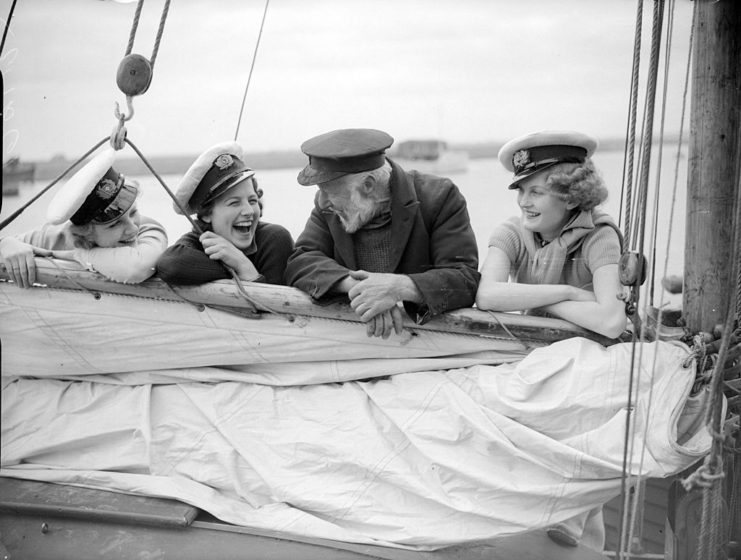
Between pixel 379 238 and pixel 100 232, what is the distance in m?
0.84

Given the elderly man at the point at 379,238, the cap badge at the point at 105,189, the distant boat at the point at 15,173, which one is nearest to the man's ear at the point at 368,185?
the elderly man at the point at 379,238

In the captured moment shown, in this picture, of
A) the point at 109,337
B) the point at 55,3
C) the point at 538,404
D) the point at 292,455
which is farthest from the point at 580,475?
the point at 55,3

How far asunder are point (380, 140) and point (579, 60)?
122 centimetres

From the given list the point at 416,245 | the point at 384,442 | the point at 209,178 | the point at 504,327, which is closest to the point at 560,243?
the point at 504,327

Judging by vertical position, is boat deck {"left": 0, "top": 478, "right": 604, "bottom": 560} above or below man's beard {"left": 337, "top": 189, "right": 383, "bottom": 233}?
below

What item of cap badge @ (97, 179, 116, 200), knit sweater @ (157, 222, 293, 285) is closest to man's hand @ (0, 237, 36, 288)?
cap badge @ (97, 179, 116, 200)

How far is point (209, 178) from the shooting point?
218 centimetres

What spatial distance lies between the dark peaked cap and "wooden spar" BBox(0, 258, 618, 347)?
0.34 metres

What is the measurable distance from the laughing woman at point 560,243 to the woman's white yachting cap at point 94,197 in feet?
3.62

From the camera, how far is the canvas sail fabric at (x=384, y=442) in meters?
1.78

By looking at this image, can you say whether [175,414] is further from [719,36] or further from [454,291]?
[719,36]

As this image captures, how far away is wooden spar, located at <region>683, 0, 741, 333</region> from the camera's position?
1.88m

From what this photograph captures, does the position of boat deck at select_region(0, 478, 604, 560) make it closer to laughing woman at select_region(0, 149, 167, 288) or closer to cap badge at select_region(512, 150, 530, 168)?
laughing woman at select_region(0, 149, 167, 288)

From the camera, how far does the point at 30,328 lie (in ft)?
7.34
